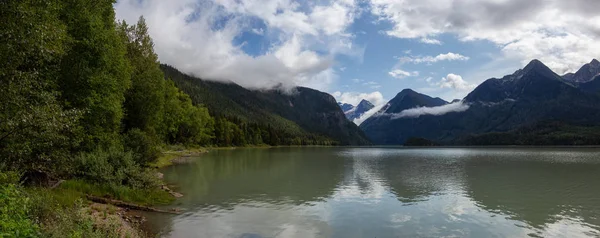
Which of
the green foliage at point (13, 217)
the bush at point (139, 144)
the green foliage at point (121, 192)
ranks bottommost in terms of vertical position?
the green foliage at point (121, 192)

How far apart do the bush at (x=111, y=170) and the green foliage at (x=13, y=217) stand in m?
14.1

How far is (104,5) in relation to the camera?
3497cm

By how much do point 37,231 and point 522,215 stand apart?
31.4 metres

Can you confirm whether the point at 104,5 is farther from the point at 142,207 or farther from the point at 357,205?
the point at 357,205

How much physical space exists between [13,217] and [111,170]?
18152mm

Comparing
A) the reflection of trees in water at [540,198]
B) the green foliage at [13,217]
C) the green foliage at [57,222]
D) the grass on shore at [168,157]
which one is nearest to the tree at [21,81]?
the green foliage at [13,217]

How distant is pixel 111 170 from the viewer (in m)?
29.1

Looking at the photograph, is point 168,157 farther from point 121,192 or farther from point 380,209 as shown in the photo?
point 380,209

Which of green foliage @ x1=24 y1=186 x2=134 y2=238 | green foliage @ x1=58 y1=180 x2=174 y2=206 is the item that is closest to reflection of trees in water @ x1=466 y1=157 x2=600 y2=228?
green foliage @ x1=24 y1=186 x2=134 y2=238

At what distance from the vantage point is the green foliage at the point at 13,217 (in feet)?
33.2

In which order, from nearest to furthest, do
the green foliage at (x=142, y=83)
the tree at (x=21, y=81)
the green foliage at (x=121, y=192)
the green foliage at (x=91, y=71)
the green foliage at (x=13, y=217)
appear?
the green foliage at (x=13, y=217) → the tree at (x=21, y=81) → the green foliage at (x=121, y=192) → the green foliage at (x=91, y=71) → the green foliage at (x=142, y=83)

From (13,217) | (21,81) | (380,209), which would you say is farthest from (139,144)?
(13,217)

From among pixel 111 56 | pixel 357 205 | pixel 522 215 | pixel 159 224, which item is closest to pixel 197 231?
pixel 159 224

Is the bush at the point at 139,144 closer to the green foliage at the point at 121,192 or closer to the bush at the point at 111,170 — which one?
the bush at the point at 111,170
